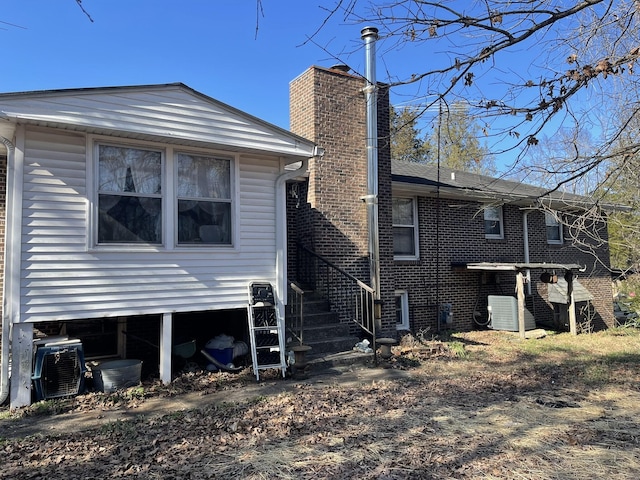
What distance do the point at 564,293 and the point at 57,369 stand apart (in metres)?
12.4

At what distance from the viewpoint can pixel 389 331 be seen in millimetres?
9562

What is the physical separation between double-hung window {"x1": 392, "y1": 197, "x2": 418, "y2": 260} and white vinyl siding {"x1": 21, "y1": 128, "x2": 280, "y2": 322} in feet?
17.0

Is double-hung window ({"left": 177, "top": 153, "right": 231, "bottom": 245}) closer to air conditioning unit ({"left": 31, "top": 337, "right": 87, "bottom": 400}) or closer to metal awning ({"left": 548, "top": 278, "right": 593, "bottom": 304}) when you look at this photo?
air conditioning unit ({"left": 31, "top": 337, "right": 87, "bottom": 400})

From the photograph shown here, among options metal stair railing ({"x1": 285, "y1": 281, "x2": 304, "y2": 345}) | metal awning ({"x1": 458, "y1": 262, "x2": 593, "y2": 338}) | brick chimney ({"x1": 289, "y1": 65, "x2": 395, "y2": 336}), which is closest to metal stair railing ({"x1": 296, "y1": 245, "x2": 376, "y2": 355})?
brick chimney ({"x1": 289, "y1": 65, "x2": 395, "y2": 336})

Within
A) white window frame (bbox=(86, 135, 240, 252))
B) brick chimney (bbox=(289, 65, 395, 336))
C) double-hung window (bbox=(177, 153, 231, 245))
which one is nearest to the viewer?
white window frame (bbox=(86, 135, 240, 252))

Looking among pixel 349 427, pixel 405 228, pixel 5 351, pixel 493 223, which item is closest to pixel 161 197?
pixel 5 351

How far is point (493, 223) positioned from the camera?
13.2m

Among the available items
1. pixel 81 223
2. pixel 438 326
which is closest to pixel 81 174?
pixel 81 223

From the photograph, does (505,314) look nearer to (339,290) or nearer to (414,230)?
(414,230)

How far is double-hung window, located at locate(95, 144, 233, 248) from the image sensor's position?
629 centimetres

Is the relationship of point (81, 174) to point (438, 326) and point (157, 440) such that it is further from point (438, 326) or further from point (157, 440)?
point (438, 326)

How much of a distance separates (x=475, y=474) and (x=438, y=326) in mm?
8017

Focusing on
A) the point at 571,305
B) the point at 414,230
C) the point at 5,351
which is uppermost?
the point at 414,230

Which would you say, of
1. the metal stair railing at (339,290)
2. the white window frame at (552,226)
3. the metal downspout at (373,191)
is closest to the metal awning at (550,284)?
the white window frame at (552,226)
